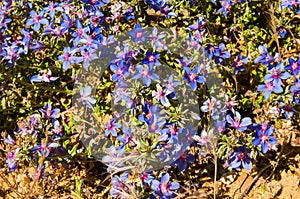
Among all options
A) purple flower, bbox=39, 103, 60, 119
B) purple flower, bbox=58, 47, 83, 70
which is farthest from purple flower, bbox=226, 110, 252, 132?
purple flower, bbox=39, 103, 60, 119

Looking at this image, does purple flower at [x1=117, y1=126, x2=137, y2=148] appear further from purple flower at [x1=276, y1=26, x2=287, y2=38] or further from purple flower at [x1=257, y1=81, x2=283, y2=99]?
purple flower at [x1=276, y1=26, x2=287, y2=38]

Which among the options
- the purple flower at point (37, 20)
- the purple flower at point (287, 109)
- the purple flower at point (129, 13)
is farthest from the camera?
the purple flower at point (129, 13)

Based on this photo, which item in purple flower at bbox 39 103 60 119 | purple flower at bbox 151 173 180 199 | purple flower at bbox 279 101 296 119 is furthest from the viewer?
purple flower at bbox 39 103 60 119

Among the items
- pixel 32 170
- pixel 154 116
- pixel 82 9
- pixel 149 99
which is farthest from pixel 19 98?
pixel 154 116

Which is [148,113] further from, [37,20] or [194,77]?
[37,20]

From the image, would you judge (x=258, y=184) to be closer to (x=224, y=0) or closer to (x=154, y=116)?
(x=154, y=116)

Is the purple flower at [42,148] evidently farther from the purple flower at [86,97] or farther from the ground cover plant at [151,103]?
the purple flower at [86,97]

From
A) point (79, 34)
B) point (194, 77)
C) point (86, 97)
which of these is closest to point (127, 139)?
point (86, 97)

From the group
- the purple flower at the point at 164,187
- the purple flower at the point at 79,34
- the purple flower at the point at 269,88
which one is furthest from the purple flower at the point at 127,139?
the purple flower at the point at 269,88
